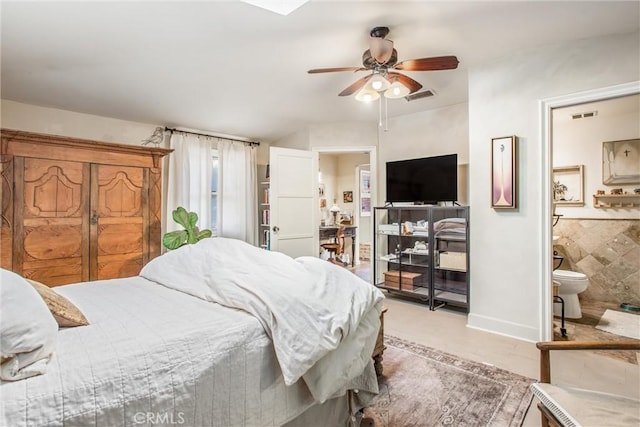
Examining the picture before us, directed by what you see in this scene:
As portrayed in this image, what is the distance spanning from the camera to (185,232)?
413 cm

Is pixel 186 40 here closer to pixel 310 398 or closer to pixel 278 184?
pixel 278 184

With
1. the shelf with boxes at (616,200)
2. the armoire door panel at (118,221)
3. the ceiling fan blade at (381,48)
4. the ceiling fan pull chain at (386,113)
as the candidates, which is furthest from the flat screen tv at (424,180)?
the armoire door panel at (118,221)

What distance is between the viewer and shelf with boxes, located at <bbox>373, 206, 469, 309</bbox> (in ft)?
11.9

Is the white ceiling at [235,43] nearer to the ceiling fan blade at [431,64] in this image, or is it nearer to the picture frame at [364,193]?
the ceiling fan blade at [431,64]

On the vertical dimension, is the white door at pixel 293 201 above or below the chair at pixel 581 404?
above

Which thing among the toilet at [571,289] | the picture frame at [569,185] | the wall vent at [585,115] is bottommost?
the toilet at [571,289]

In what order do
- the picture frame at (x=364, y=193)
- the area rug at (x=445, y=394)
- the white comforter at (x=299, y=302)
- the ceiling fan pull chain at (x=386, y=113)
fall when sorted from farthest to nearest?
the picture frame at (x=364, y=193) → the ceiling fan pull chain at (x=386, y=113) → the area rug at (x=445, y=394) → the white comforter at (x=299, y=302)

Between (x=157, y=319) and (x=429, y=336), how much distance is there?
2.37 meters

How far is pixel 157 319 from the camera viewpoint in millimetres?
1306

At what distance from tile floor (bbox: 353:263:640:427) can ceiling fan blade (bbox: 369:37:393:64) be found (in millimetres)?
2306

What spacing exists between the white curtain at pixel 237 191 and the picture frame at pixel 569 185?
4.25m

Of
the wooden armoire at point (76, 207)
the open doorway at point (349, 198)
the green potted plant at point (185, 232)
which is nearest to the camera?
the wooden armoire at point (76, 207)

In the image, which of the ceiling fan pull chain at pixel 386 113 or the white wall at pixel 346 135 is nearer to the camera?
the ceiling fan pull chain at pixel 386 113

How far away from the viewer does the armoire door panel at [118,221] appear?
3.13 metres
